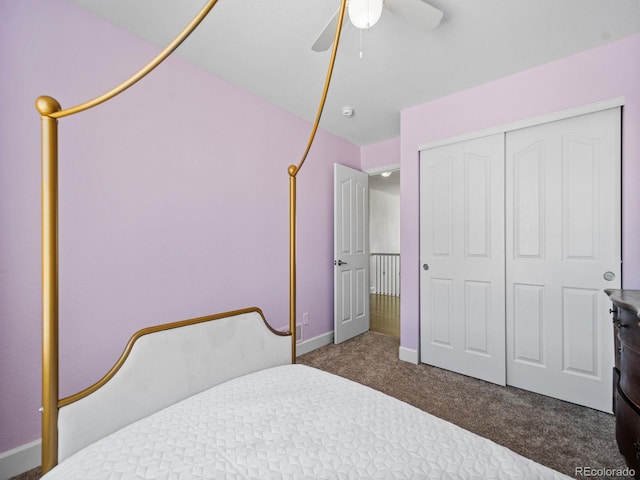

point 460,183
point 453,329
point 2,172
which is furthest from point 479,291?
Result: point 2,172

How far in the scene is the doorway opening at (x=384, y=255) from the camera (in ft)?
14.5

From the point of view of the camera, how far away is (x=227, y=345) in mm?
1312

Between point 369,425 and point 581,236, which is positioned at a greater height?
point 581,236

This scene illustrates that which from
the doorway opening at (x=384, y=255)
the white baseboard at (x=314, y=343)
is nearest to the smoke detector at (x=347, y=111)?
the doorway opening at (x=384, y=255)

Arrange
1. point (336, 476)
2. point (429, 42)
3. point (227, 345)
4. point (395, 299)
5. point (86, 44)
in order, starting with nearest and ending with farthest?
point (336, 476) < point (227, 345) < point (86, 44) < point (429, 42) < point (395, 299)

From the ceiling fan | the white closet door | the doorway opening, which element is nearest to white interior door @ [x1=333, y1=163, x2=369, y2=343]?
the doorway opening

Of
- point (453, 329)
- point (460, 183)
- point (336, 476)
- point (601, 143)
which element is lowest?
point (453, 329)

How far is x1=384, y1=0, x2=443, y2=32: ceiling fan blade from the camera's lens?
4.63 feet

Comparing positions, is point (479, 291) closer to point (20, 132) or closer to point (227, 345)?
point (227, 345)

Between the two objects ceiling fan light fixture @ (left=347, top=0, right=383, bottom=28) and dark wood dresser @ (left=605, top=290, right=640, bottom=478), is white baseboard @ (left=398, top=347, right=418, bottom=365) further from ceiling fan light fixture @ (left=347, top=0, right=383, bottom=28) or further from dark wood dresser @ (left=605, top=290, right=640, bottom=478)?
ceiling fan light fixture @ (left=347, top=0, right=383, bottom=28)

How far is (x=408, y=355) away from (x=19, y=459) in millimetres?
2746

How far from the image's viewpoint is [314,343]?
3.12 metres

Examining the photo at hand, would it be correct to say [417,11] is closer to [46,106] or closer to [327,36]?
[327,36]

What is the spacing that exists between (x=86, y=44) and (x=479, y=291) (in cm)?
323
